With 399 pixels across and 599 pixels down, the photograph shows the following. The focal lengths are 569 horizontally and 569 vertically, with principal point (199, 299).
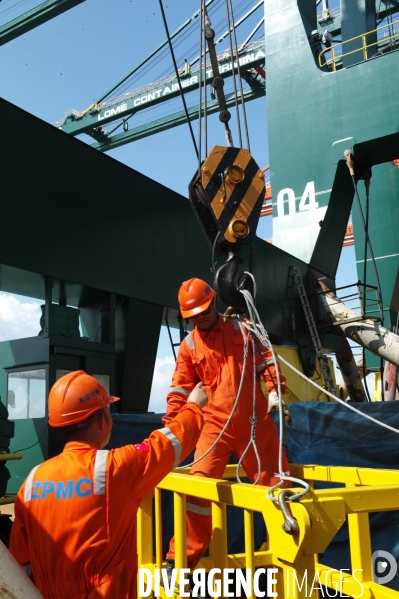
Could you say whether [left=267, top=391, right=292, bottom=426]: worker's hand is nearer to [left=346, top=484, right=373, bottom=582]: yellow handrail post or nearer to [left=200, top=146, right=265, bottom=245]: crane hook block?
[left=200, top=146, right=265, bottom=245]: crane hook block

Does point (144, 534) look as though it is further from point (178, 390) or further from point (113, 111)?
point (113, 111)

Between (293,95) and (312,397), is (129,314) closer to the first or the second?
(312,397)

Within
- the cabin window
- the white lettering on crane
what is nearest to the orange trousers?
the cabin window

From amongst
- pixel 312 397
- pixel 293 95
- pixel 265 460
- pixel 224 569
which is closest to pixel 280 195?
pixel 293 95

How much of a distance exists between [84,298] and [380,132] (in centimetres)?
691

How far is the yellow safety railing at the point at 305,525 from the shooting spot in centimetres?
179

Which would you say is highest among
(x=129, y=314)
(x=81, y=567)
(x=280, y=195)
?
(x=280, y=195)

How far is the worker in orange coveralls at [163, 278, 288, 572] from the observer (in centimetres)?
351

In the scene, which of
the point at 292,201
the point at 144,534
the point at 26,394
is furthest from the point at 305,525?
the point at 292,201

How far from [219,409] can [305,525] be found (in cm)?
193

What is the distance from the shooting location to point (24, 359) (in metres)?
6.32

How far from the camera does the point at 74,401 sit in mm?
2191

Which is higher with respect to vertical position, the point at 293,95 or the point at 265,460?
the point at 293,95


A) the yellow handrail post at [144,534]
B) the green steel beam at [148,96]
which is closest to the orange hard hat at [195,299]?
the yellow handrail post at [144,534]
